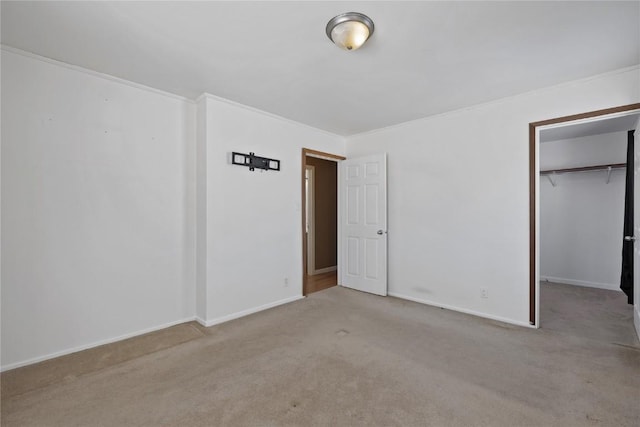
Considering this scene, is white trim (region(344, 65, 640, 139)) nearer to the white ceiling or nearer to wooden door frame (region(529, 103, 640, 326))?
the white ceiling

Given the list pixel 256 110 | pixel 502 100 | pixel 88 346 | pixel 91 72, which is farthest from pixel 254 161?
pixel 502 100

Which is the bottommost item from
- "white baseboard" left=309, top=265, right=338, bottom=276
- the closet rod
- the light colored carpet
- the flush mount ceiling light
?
the light colored carpet

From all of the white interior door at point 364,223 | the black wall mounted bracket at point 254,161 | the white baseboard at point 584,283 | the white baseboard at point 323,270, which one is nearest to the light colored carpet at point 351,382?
the white interior door at point 364,223

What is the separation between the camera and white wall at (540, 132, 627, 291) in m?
4.35

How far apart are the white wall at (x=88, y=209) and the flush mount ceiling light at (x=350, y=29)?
2.00 meters

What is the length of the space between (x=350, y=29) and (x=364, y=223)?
2.85 metres

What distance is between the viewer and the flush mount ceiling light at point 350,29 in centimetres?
187

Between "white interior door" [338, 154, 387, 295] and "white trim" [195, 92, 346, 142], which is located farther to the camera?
"white interior door" [338, 154, 387, 295]

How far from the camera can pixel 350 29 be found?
76.4 inches

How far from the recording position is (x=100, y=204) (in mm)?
2650

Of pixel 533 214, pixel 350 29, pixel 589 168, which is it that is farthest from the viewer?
pixel 589 168

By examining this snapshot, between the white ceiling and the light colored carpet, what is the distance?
8.06ft

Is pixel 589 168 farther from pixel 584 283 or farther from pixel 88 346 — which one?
pixel 88 346

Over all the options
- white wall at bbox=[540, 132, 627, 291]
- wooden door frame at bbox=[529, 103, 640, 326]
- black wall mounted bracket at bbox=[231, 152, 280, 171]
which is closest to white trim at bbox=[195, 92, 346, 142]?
black wall mounted bracket at bbox=[231, 152, 280, 171]
